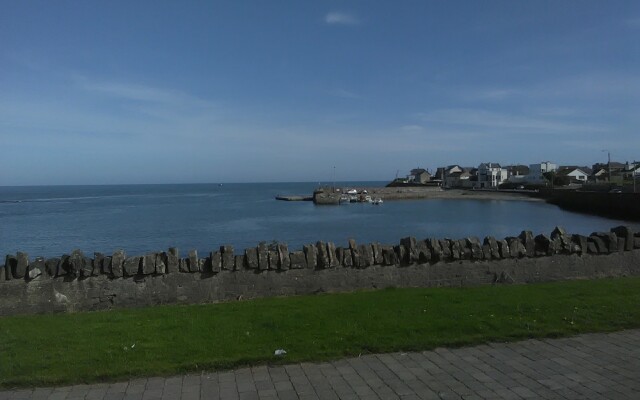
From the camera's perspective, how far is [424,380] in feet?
19.0

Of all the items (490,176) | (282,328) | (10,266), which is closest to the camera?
(282,328)

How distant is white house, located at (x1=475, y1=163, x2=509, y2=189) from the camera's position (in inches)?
6629

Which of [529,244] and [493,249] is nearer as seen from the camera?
[493,249]

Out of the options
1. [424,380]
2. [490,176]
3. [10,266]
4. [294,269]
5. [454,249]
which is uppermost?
[490,176]

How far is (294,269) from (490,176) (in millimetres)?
167289

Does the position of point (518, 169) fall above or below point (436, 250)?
above

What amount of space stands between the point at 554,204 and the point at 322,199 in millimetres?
48069

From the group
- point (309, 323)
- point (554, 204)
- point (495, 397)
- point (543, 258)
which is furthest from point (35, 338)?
point (554, 204)

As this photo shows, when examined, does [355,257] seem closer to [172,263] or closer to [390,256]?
[390,256]

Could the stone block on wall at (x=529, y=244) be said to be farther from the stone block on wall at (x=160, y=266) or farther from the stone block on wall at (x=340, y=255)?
the stone block on wall at (x=160, y=266)

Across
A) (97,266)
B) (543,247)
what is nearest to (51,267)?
(97,266)

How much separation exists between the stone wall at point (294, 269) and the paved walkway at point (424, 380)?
4.48 meters

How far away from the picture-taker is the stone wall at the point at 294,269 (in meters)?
9.95

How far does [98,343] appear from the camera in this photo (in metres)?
7.08
